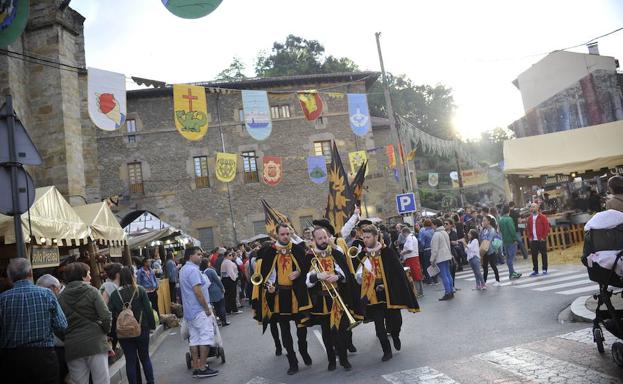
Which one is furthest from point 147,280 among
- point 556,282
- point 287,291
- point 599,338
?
point 599,338

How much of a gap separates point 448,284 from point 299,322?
17.6 feet

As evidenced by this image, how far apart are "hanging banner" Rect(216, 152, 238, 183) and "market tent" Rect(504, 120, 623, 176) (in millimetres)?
11803

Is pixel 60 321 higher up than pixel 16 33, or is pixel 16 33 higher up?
pixel 16 33

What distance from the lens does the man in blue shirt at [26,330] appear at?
167 inches

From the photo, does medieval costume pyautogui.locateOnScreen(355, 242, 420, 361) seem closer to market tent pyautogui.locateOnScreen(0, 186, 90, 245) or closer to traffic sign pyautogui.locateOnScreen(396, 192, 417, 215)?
market tent pyautogui.locateOnScreen(0, 186, 90, 245)

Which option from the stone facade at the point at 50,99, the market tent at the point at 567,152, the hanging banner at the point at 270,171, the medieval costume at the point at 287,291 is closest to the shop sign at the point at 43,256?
the medieval costume at the point at 287,291

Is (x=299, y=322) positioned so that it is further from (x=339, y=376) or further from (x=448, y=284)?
(x=448, y=284)

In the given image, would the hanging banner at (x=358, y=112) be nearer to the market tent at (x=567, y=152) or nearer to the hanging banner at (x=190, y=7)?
the market tent at (x=567, y=152)

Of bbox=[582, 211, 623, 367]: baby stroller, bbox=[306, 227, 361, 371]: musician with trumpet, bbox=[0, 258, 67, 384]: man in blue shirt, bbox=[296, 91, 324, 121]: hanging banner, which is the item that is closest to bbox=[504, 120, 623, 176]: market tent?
bbox=[296, 91, 324, 121]: hanging banner

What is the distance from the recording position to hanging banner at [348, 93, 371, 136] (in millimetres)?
18953

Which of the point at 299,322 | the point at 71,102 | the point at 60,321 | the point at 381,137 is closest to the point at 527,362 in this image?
the point at 299,322

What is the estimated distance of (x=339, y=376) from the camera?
19.7 feet

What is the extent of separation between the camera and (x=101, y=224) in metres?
10.9

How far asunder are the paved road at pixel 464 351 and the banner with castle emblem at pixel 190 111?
605 centimetres
